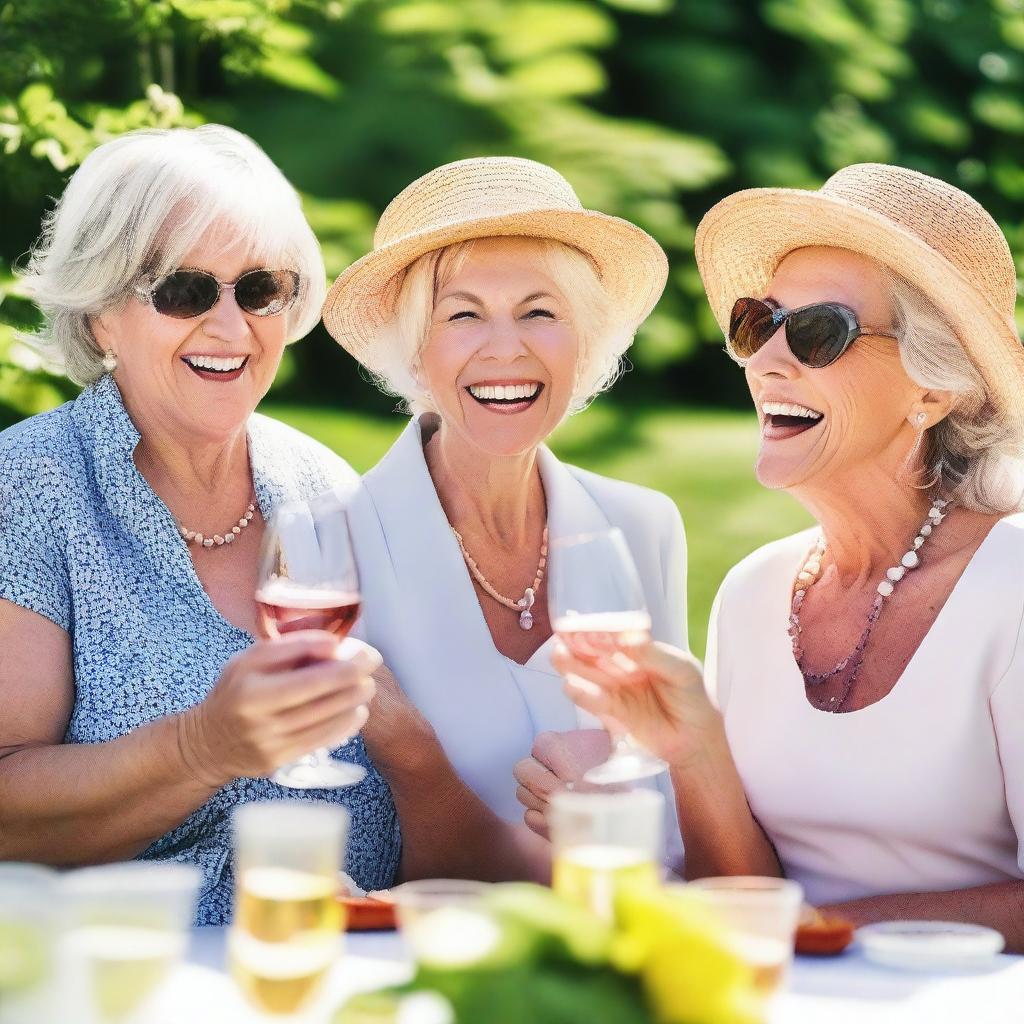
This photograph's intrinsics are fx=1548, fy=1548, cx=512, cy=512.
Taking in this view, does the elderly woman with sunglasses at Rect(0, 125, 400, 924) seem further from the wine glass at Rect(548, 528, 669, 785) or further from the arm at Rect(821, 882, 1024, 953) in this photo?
the arm at Rect(821, 882, 1024, 953)

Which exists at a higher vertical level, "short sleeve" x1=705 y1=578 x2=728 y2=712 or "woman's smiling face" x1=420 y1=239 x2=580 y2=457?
"woman's smiling face" x1=420 y1=239 x2=580 y2=457

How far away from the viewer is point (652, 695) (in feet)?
7.66

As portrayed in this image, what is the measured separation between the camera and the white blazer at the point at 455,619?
307cm

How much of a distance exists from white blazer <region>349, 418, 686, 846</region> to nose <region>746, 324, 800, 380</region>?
555 mm

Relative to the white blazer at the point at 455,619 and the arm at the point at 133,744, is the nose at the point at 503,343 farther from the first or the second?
the arm at the point at 133,744

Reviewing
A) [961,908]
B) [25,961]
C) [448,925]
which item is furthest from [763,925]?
[961,908]

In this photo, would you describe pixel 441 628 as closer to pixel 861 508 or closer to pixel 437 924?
pixel 861 508

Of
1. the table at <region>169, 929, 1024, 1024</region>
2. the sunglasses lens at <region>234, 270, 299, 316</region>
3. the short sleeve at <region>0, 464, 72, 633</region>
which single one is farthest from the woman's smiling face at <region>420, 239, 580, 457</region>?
the table at <region>169, 929, 1024, 1024</region>

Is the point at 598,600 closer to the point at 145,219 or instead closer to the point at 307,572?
the point at 307,572

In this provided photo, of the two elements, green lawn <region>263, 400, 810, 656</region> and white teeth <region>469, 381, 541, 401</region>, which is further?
green lawn <region>263, 400, 810, 656</region>

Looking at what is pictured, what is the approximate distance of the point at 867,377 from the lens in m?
2.87

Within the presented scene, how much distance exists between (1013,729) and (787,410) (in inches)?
28.4

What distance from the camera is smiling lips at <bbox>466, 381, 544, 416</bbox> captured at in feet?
10.3

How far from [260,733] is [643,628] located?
54cm
